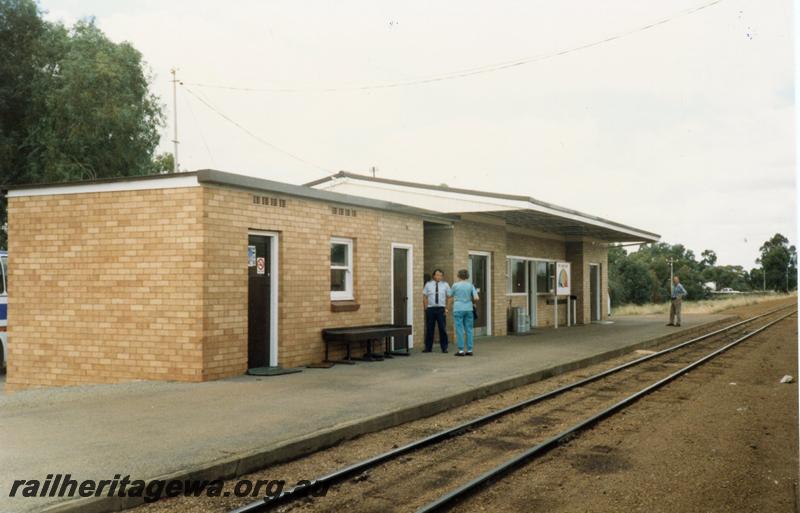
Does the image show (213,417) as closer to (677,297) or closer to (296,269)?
(296,269)

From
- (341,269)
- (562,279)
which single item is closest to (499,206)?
(341,269)

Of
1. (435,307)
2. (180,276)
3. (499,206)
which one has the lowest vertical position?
(435,307)

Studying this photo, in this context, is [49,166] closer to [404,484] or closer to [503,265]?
[503,265]

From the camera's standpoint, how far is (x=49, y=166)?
25641 mm

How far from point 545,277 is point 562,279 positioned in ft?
2.40

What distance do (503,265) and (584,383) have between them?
9.09 meters

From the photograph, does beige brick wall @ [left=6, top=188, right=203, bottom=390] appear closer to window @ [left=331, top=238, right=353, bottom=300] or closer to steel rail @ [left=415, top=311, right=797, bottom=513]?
window @ [left=331, top=238, right=353, bottom=300]

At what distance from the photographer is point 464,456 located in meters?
6.86

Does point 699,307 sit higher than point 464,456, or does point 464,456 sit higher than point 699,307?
point 699,307

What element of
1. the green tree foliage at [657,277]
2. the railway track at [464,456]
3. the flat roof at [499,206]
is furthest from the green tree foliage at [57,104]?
the green tree foliage at [657,277]

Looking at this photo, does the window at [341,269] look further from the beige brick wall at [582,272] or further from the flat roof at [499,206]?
the beige brick wall at [582,272]

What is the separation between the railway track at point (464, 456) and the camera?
541cm

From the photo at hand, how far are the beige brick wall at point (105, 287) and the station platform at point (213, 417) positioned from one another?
80 cm

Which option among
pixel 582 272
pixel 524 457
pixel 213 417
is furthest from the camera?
pixel 582 272
